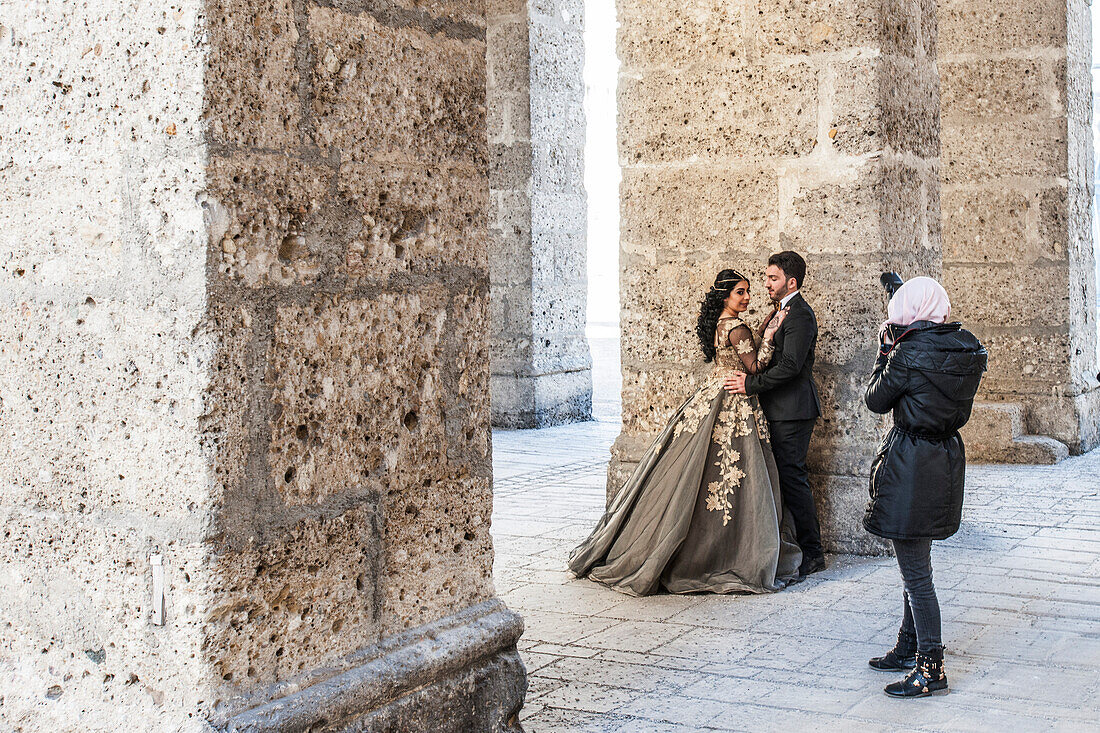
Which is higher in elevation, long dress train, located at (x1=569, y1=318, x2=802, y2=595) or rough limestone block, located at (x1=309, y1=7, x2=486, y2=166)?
rough limestone block, located at (x1=309, y1=7, x2=486, y2=166)

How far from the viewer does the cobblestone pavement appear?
3.42 m

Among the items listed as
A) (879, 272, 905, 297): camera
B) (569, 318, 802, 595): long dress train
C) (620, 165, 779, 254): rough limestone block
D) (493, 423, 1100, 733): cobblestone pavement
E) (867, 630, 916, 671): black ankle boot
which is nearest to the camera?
(493, 423, 1100, 733): cobblestone pavement

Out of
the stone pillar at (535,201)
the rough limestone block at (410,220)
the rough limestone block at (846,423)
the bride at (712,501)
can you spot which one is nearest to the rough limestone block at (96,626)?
the rough limestone block at (410,220)

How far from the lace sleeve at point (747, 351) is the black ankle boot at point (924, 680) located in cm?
164

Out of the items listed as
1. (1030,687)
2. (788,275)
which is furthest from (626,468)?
(1030,687)

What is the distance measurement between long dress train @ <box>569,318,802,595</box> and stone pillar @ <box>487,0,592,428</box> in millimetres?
5158

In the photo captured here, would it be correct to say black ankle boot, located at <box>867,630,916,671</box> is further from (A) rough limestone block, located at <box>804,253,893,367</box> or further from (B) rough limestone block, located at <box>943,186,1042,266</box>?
(B) rough limestone block, located at <box>943,186,1042,266</box>

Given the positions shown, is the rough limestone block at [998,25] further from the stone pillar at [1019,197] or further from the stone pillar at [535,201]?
the stone pillar at [535,201]

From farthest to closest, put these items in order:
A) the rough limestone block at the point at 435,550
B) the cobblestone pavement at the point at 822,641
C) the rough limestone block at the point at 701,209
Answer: the rough limestone block at the point at 701,209 < the cobblestone pavement at the point at 822,641 < the rough limestone block at the point at 435,550

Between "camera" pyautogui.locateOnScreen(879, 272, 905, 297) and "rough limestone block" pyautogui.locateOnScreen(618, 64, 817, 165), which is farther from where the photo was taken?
"rough limestone block" pyautogui.locateOnScreen(618, 64, 817, 165)

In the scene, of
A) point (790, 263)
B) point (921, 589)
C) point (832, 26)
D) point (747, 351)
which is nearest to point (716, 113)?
point (832, 26)

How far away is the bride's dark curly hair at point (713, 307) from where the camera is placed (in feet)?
16.4

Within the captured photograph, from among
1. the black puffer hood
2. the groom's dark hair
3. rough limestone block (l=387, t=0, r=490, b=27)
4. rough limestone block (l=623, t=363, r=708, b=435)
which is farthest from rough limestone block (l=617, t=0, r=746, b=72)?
rough limestone block (l=387, t=0, r=490, b=27)

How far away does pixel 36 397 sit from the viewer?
2.58 meters
